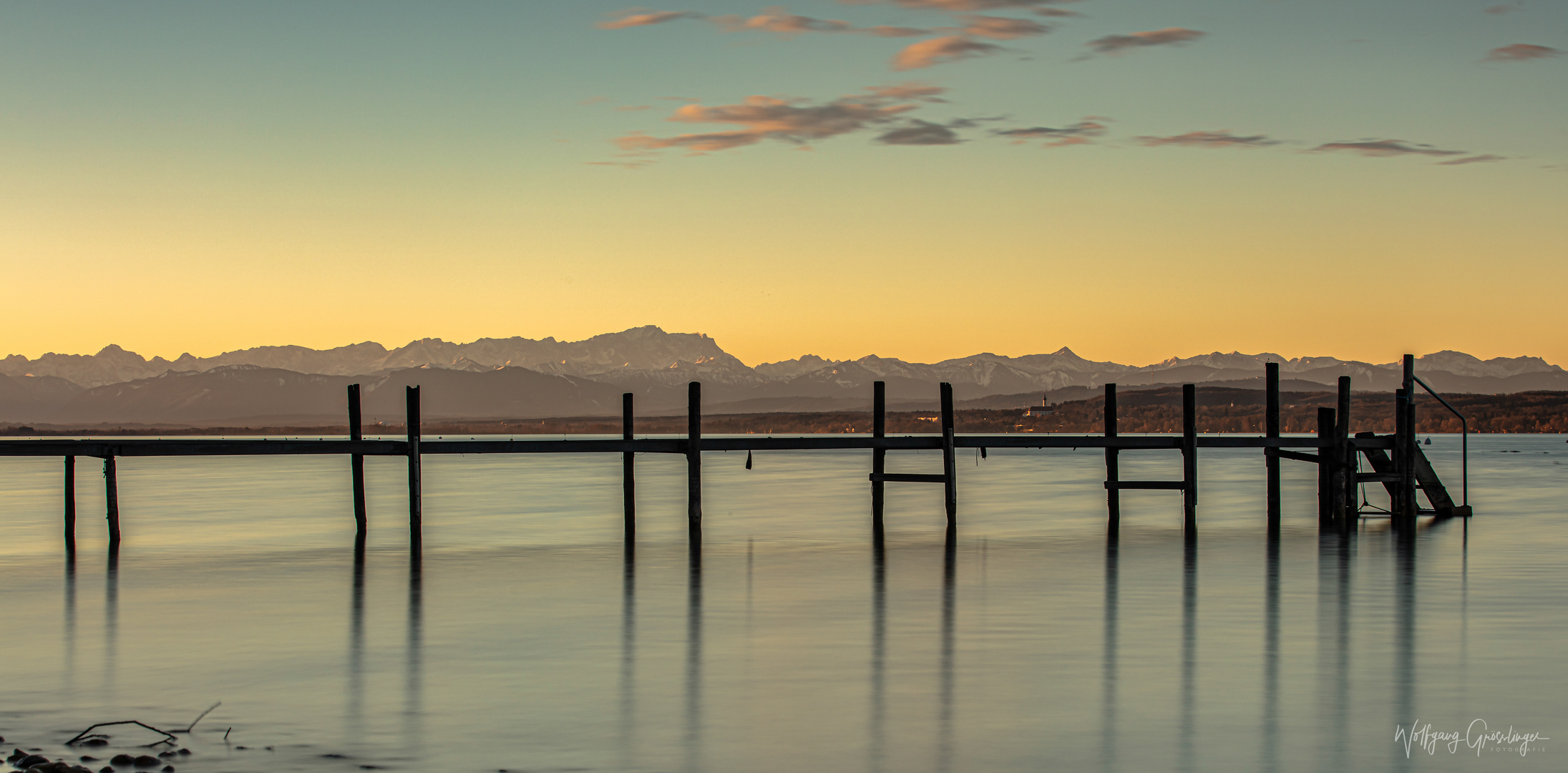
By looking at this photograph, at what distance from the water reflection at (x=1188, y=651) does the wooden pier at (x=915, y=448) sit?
5.91 m

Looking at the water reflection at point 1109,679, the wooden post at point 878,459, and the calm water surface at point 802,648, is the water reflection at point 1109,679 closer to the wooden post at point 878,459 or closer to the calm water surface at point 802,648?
the calm water surface at point 802,648

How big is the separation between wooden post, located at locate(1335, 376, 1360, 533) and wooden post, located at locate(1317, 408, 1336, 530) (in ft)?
0.81

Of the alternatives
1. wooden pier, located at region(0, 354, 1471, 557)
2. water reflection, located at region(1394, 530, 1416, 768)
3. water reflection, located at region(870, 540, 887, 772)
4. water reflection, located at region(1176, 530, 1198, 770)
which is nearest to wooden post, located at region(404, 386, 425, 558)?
wooden pier, located at region(0, 354, 1471, 557)

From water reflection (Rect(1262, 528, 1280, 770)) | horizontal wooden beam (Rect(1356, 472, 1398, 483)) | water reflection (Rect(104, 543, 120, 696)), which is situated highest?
horizontal wooden beam (Rect(1356, 472, 1398, 483))

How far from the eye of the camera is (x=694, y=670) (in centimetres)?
1631

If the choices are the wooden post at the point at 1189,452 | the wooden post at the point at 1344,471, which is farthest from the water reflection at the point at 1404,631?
the wooden post at the point at 1189,452

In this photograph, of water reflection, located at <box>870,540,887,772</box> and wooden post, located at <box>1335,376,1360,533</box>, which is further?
wooden post, located at <box>1335,376,1360,533</box>

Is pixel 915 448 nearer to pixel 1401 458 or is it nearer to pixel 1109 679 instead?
pixel 1401 458

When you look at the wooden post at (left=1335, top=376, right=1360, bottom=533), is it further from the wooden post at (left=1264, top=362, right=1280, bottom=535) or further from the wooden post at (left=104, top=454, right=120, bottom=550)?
the wooden post at (left=104, top=454, right=120, bottom=550)

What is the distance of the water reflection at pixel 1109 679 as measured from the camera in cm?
1223

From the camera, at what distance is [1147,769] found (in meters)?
11.6

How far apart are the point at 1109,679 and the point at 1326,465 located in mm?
25158

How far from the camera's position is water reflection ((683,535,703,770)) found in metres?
12.5

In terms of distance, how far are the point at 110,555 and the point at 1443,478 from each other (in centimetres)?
7040
